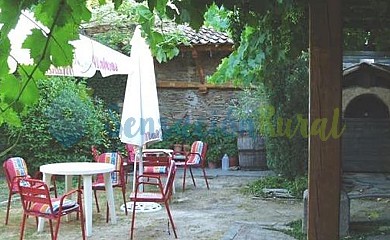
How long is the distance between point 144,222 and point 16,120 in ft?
16.6

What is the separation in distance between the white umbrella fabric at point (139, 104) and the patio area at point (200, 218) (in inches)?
36.3

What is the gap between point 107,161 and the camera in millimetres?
6488

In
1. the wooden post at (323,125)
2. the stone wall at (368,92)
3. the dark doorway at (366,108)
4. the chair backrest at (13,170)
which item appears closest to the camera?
the wooden post at (323,125)

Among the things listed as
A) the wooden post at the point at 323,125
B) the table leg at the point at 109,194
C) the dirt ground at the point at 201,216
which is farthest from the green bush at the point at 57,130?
the wooden post at the point at 323,125

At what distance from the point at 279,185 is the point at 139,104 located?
2.95 m

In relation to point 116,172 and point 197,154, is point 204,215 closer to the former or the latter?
point 116,172

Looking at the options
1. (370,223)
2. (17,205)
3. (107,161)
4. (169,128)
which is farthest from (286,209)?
(169,128)

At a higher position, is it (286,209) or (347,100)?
(347,100)

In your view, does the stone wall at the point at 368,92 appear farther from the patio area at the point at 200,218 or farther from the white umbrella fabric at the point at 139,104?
the white umbrella fabric at the point at 139,104

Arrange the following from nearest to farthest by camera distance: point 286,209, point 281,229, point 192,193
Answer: point 281,229 < point 286,209 < point 192,193

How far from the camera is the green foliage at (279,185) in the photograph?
7.88m

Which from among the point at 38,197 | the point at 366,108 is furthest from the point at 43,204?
the point at 366,108

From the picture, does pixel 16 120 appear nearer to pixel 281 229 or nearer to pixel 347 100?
pixel 281 229

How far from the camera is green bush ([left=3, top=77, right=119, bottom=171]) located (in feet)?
28.7
